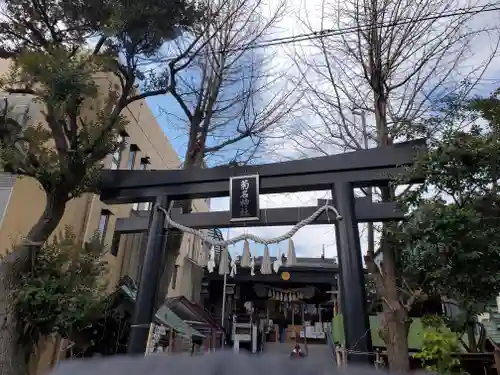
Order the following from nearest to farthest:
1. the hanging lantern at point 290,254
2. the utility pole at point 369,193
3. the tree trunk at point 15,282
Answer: the tree trunk at point 15,282, the hanging lantern at point 290,254, the utility pole at point 369,193

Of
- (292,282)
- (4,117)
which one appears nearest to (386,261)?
(4,117)

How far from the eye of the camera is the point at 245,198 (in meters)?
7.17

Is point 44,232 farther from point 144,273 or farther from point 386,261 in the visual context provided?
point 386,261

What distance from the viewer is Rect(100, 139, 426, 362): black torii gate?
6.25 meters

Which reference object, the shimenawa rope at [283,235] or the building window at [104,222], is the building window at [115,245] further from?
the shimenawa rope at [283,235]

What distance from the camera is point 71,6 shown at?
836cm

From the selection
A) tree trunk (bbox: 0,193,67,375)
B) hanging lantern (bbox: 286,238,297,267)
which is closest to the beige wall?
tree trunk (bbox: 0,193,67,375)

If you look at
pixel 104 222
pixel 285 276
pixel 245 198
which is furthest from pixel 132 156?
pixel 285 276

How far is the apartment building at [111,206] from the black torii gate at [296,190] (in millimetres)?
2124

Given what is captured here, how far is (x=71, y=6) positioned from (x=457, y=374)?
9879 mm

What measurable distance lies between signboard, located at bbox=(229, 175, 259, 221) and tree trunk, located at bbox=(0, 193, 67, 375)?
315cm

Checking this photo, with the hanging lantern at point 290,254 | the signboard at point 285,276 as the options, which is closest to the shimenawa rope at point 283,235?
the hanging lantern at point 290,254

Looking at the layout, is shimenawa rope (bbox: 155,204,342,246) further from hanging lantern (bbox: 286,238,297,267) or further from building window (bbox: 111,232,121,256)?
building window (bbox: 111,232,121,256)

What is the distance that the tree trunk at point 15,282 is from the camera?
6.47 m
